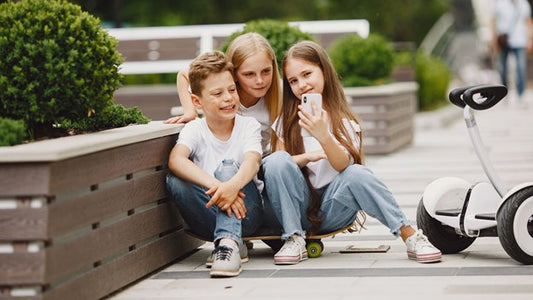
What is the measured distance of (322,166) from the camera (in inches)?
235

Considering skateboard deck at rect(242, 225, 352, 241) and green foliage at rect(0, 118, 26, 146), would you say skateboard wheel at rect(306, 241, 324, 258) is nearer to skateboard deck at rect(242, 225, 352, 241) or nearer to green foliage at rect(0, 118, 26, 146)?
skateboard deck at rect(242, 225, 352, 241)

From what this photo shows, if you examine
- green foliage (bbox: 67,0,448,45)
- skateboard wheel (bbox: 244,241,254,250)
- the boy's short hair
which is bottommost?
skateboard wheel (bbox: 244,241,254,250)

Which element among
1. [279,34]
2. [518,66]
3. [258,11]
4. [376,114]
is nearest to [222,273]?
[279,34]

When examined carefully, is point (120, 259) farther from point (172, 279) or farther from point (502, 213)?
point (502, 213)

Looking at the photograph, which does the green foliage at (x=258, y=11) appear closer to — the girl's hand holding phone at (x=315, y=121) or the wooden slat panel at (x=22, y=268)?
the girl's hand holding phone at (x=315, y=121)

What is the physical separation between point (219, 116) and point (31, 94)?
1132mm

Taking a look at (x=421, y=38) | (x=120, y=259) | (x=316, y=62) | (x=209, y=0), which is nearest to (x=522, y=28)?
(x=316, y=62)

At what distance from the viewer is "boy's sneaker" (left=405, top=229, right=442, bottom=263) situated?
566 centimetres

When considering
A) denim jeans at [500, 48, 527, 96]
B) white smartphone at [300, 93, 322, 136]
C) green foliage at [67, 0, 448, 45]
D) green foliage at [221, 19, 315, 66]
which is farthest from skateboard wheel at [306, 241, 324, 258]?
green foliage at [67, 0, 448, 45]

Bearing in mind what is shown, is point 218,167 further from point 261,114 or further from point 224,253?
point 261,114

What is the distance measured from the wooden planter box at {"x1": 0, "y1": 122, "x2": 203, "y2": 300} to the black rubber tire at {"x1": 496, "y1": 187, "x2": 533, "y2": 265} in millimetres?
1795

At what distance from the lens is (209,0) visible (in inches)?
1325

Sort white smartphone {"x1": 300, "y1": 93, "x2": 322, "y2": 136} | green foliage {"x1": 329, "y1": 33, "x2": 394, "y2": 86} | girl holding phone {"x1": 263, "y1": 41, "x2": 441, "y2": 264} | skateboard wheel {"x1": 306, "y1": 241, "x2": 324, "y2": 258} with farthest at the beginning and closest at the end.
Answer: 1. green foliage {"x1": 329, "y1": 33, "x2": 394, "y2": 86}
2. skateboard wheel {"x1": 306, "y1": 241, "x2": 324, "y2": 258}
3. girl holding phone {"x1": 263, "y1": 41, "x2": 441, "y2": 264}
4. white smartphone {"x1": 300, "y1": 93, "x2": 322, "y2": 136}

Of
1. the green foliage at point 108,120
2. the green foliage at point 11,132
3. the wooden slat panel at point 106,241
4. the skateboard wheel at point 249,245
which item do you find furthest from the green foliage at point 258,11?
the green foliage at point 11,132
